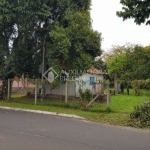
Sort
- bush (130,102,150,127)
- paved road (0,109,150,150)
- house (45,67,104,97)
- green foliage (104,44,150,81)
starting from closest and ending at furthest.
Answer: paved road (0,109,150,150), bush (130,102,150,127), house (45,67,104,97), green foliage (104,44,150,81)

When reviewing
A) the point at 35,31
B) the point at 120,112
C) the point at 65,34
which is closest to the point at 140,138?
the point at 120,112

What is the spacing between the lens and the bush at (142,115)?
10.9 metres

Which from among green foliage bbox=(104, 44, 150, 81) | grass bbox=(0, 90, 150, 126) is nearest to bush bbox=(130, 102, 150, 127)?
grass bbox=(0, 90, 150, 126)

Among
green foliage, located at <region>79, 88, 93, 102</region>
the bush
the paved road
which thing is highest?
green foliage, located at <region>79, 88, 93, 102</region>

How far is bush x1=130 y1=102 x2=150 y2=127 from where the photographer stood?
10872 mm

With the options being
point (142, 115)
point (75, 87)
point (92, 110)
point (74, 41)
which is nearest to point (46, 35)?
point (74, 41)

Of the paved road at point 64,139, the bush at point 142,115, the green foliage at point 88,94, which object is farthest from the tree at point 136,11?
the green foliage at point 88,94

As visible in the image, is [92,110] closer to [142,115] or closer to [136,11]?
[142,115]

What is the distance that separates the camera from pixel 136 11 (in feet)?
26.0

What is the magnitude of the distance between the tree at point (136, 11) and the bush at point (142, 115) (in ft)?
15.5

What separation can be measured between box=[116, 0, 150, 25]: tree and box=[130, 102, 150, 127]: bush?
4.73 meters

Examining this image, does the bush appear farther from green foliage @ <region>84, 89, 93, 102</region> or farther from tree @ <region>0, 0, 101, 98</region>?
tree @ <region>0, 0, 101, 98</region>

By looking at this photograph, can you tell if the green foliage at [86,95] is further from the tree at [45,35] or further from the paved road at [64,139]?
the paved road at [64,139]

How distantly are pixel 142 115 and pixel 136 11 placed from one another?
17.3ft
